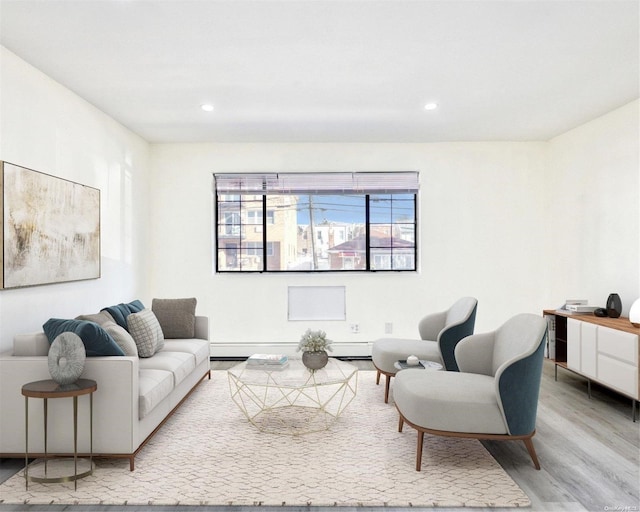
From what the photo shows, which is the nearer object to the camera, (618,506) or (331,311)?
(618,506)

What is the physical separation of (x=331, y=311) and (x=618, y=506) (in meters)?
3.84

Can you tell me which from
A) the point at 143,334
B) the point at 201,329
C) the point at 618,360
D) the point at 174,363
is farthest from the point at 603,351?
the point at 143,334

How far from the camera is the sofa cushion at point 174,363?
3.51 metres

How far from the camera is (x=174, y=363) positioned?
11.9 feet

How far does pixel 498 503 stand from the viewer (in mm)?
2385

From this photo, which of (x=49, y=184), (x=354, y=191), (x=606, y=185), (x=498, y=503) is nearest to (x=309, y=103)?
(x=354, y=191)

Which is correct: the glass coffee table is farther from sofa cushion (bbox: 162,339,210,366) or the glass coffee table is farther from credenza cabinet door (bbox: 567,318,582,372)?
credenza cabinet door (bbox: 567,318,582,372)

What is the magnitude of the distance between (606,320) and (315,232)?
3303mm

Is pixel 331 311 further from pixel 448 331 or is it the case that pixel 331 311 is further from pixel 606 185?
pixel 606 185

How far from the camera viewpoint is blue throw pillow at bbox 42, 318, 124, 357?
284cm

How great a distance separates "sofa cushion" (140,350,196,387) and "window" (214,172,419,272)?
2.16 meters

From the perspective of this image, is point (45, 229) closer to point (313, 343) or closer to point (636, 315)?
point (313, 343)

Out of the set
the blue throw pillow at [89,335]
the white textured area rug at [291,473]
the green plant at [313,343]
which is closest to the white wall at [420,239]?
the green plant at [313,343]

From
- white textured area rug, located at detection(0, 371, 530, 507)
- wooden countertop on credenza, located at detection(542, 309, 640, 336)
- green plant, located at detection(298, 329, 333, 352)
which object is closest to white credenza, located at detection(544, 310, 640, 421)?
wooden countertop on credenza, located at detection(542, 309, 640, 336)
